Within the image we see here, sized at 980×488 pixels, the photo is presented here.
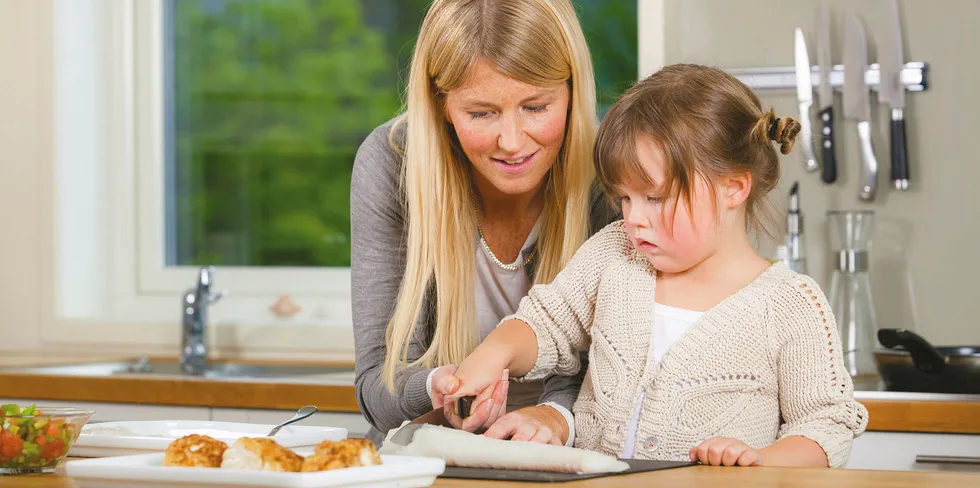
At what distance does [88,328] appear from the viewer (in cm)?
303

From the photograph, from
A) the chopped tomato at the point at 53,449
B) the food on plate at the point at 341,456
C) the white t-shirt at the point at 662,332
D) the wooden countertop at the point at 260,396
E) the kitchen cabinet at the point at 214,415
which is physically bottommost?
the kitchen cabinet at the point at 214,415

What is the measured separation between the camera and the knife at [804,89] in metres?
2.43

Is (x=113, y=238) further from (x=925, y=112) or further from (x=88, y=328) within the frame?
(x=925, y=112)

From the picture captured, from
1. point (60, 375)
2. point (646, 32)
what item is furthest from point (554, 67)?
point (60, 375)

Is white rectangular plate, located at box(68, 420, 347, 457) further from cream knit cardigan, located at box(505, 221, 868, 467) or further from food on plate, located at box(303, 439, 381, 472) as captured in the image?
cream knit cardigan, located at box(505, 221, 868, 467)

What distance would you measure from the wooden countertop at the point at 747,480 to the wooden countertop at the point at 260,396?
97 cm

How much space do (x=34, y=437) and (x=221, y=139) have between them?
233 centimetres

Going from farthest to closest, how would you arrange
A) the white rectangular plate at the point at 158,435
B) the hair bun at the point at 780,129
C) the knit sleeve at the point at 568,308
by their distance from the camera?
the knit sleeve at the point at 568,308, the hair bun at the point at 780,129, the white rectangular plate at the point at 158,435

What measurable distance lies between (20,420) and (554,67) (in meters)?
0.84

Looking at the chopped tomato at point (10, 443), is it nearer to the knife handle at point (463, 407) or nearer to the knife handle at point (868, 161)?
the knife handle at point (463, 407)

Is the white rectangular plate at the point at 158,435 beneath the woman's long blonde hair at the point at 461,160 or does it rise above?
beneath

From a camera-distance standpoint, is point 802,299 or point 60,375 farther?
point 60,375

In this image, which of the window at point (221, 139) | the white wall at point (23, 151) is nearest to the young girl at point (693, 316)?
the window at point (221, 139)

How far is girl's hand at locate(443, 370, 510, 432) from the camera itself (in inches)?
51.3
